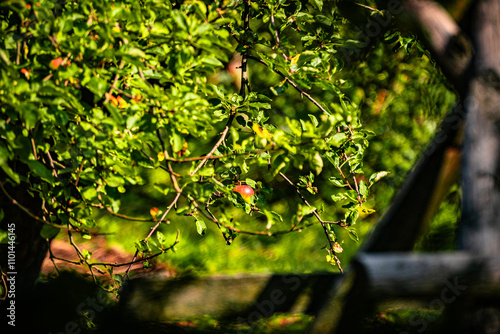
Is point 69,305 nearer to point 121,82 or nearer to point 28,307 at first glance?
point 28,307

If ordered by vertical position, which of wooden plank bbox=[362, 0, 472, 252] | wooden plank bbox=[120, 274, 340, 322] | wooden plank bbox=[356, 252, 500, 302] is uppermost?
wooden plank bbox=[362, 0, 472, 252]

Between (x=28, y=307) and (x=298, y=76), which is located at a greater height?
(x=298, y=76)

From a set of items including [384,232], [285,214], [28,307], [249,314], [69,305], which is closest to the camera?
[384,232]

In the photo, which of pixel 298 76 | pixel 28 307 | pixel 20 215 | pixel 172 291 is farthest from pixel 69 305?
pixel 298 76

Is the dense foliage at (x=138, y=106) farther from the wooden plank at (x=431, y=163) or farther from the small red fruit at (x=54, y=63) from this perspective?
the wooden plank at (x=431, y=163)

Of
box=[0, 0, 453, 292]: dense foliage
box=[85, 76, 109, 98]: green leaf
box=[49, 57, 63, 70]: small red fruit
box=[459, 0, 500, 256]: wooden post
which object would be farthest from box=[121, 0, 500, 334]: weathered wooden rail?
box=[49, 57, 63, 70]: small red fruit

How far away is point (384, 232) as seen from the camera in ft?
4.95

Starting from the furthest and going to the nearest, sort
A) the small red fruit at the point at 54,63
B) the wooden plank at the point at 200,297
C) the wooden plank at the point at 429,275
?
the wooden plank at the point at 200,297 < the small red fruit at the point at 54,63 < the wooden plank at the point at 429,275

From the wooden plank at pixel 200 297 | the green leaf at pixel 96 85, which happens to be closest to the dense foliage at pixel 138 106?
the green leaf at pixel 96 85

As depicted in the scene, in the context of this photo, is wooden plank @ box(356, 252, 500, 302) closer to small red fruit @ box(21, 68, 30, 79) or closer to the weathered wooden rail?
the weathered wooden rail

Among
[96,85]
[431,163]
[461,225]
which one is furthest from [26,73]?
[461,225]

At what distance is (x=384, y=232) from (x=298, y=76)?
2.41ft

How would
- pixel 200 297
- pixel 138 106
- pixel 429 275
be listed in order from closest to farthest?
pixel 429 275, pixel 138 106, pixel 200 297

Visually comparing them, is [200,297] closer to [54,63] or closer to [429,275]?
[429,275]
